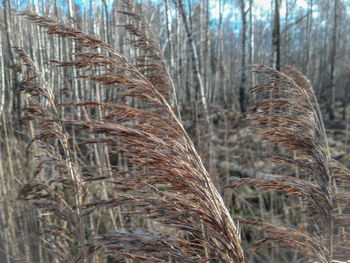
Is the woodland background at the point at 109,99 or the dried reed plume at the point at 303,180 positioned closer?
the dried reed plume at the point at 303,180

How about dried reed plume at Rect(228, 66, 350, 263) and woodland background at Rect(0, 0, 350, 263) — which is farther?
woodland background at Rect(0, 0, 350, 263)

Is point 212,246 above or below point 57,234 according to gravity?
above

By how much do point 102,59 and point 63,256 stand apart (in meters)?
1.33

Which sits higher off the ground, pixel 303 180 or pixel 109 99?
pixel 109 99

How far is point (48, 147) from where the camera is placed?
172 cm

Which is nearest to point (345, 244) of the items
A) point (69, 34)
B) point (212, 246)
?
point (212, 246)

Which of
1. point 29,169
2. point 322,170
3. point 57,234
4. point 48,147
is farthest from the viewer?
point 29,169

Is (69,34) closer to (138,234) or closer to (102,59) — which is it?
(102,59)

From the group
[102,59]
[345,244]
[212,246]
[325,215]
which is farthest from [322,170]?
[102,59]

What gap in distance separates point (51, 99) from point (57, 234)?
3.29ft

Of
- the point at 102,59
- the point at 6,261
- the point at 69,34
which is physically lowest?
the point at 6,261

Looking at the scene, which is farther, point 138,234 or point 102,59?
point 102,59

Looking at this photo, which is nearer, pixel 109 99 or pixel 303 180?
pixel 303 180

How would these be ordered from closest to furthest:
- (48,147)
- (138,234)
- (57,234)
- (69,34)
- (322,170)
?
1. (138,234)
2. (69,34)
3. (322,170)
4. (48,147)
5. (57,234)
